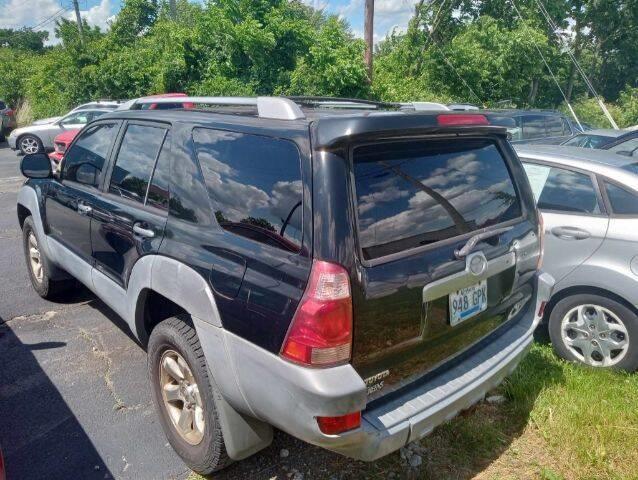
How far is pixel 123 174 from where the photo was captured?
3299 mm

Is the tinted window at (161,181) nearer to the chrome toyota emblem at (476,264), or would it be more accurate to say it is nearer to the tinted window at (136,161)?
the tinted window at (136,161)

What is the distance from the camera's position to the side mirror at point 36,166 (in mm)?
4121

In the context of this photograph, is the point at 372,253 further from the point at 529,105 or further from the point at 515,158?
the point at 529,105

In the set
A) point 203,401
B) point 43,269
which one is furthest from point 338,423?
point 43,269

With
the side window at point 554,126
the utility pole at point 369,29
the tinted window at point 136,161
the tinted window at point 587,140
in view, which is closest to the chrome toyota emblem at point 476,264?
the tinted window at point 136,161

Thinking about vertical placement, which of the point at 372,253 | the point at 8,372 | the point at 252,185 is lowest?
the point at 8,372

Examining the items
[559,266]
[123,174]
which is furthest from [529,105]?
[123,174]

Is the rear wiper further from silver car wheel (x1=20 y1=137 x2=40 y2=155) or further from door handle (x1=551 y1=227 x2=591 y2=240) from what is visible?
silver car wheel (x1=20 y1=137 x2=40 y2=155)

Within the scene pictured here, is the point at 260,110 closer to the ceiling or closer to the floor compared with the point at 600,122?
closer to the ceiling

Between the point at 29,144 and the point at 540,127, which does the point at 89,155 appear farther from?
the point at 29,144

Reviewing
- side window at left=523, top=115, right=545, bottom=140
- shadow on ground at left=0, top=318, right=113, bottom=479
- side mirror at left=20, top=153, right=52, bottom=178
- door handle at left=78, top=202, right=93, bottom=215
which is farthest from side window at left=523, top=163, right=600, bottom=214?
side window at left=523, top=115, right=545, bottom=140

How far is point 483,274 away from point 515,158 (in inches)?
36.2

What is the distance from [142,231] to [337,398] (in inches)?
61.2

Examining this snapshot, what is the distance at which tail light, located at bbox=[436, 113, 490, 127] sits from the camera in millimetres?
2381
